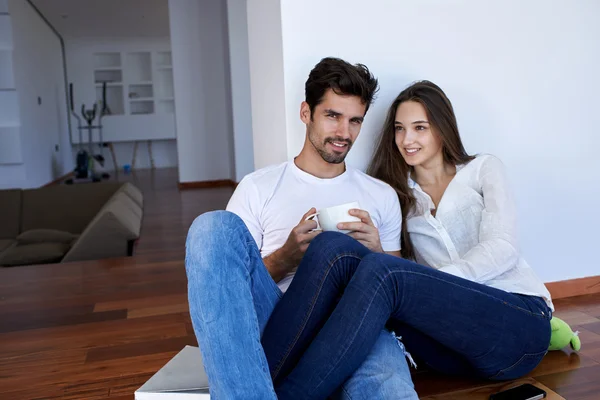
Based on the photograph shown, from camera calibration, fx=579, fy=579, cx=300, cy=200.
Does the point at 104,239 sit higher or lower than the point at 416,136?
lower

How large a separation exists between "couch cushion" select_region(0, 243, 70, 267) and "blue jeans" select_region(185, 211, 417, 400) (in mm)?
2771

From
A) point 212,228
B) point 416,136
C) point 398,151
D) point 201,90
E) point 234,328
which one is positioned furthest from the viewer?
point 201,90

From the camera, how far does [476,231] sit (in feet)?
5.75

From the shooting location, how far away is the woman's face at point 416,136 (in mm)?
1788

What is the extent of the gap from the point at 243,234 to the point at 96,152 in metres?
10.2

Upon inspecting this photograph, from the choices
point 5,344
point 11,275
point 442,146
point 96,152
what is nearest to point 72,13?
point 96,152

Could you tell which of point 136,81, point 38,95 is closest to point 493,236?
point 38,95

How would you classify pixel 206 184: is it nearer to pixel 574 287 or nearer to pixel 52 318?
pixel 52 318

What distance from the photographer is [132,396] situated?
65.4 inches

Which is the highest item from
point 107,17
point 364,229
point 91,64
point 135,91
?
point 107,17

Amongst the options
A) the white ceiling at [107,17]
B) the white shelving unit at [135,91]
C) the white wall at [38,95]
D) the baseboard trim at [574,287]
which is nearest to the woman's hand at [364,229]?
the baseboard trim at [574,287]

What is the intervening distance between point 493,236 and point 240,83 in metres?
5.08

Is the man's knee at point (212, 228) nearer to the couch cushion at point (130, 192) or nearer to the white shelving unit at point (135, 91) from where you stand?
the couch cushion at point (130, 192)

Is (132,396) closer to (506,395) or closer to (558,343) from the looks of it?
(506,395)
